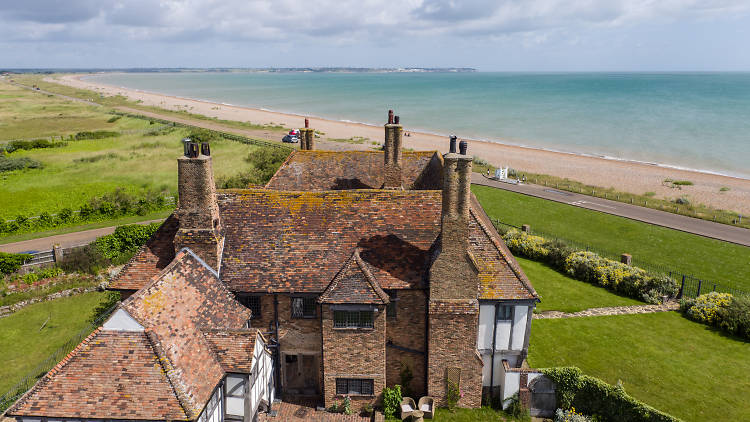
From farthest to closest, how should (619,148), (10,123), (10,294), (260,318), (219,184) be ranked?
(10,123)
(619,148)
(219,184)
(10,294)
(260,318)

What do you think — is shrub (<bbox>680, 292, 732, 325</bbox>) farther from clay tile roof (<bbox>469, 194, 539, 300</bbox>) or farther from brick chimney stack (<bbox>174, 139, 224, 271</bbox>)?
brick chimney stack (<bbox>174, 139, 224, 271</bbox>)

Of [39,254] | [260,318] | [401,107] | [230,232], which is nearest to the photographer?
[260,318]

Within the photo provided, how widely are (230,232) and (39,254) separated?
19294mm

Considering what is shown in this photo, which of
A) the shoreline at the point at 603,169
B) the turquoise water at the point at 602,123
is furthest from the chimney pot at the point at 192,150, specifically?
the turquoise water at the point at 602,123

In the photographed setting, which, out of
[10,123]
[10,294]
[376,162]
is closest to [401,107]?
[10,123]

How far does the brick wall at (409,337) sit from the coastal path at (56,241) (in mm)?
27041

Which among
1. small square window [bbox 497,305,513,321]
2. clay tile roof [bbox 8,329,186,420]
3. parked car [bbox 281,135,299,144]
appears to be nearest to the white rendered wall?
small square window [bbox 497,305,513,321]

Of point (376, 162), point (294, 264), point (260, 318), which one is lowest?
point (260, 318)

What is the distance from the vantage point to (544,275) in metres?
32.8

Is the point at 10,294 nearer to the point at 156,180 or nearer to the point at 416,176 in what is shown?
the point at 416,176

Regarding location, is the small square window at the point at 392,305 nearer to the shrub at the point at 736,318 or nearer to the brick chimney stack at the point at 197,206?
the brick chimney stack at the point at 197,206

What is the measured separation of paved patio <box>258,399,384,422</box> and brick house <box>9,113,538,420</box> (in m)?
0.65

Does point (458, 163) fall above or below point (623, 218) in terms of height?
above

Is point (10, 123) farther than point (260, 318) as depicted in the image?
Yes
